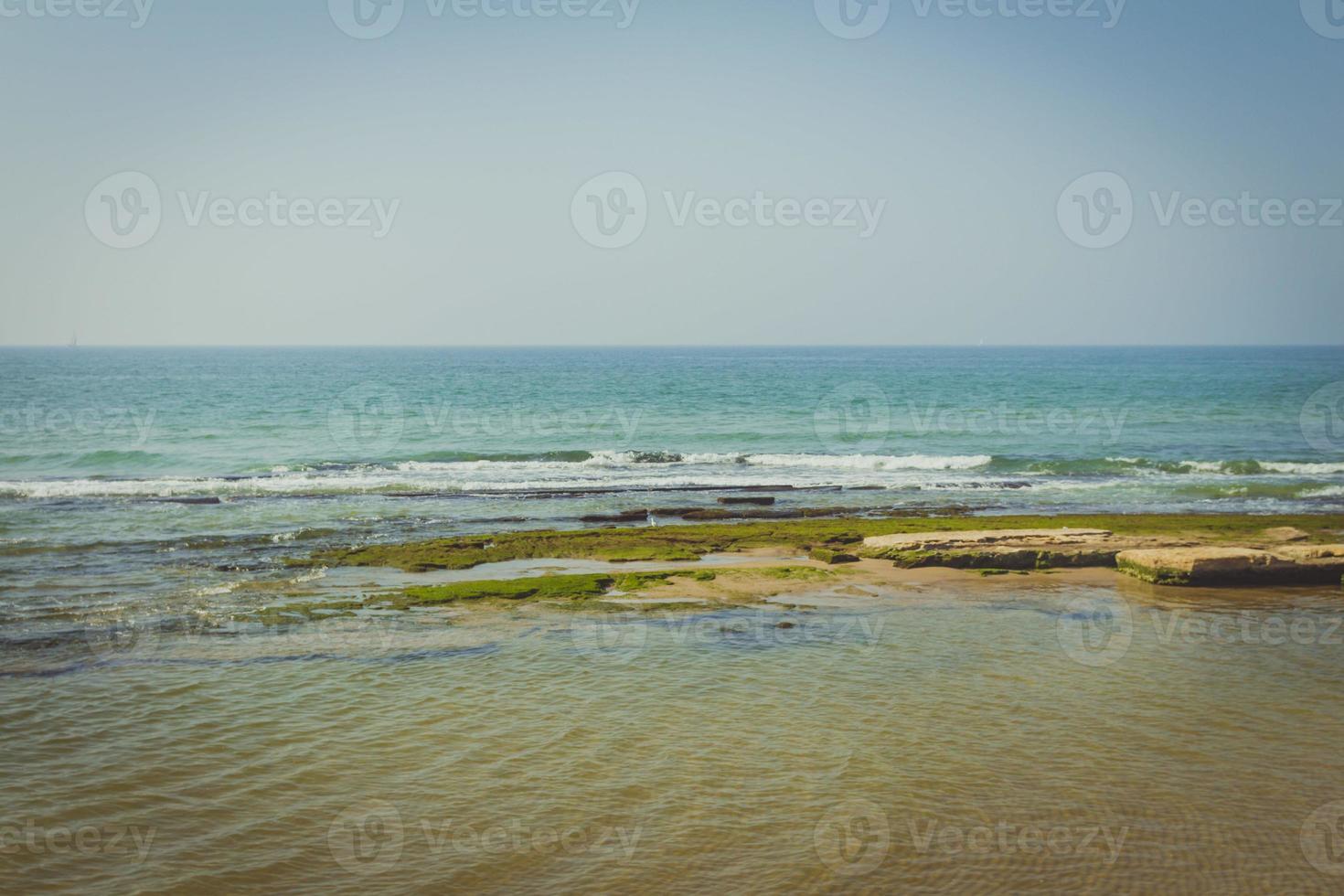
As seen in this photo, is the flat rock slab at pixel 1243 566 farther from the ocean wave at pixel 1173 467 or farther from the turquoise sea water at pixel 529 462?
the ocean wave at pixel 1173 467

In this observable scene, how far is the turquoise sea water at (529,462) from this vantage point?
21750 mm

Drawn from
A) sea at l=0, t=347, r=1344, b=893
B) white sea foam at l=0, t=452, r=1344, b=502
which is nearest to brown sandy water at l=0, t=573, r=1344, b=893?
sea at l=0, t=347, r=1344, b=893

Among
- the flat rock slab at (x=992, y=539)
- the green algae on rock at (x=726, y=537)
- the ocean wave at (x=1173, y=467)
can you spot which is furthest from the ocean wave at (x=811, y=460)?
the flat rock slab at (x=992, y=539)

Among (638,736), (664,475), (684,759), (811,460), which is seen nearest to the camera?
(684,759)

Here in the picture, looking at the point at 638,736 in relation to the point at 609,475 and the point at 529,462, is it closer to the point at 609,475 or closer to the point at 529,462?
the point at 609,475

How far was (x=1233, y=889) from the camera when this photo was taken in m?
6.21

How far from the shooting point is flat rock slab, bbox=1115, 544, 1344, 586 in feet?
50.9

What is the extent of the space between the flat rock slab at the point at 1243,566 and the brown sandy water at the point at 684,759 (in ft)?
8.24

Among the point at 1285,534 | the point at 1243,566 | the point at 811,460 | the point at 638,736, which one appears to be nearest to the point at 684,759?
the point at 638,736

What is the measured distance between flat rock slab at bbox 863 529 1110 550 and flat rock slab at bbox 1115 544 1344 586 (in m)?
1.90

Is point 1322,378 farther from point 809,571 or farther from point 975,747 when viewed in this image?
point 975,747

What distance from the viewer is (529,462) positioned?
39031mm

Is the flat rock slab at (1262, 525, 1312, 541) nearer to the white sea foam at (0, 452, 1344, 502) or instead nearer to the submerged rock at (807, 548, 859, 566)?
the submerged rock at (807, 548, 859, 566)

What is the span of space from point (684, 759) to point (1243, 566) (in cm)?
1192
